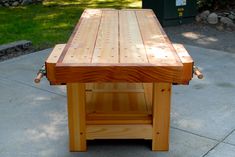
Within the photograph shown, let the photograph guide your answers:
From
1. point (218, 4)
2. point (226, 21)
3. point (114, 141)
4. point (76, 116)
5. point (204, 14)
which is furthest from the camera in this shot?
point (218, 4)

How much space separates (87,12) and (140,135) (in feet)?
6.89

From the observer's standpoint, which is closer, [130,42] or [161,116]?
[161,116]

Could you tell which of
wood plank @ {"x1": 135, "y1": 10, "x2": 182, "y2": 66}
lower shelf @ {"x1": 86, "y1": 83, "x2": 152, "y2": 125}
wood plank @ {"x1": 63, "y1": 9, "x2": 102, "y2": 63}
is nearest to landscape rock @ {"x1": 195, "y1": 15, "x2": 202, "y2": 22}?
wood plank @ {"x1": 135, "y1": 10, "x2": 182, "y2": 66}

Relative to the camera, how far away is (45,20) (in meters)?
9.04

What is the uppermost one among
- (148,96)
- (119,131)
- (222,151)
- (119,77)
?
(119,77)

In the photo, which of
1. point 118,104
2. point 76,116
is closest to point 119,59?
point 76,116

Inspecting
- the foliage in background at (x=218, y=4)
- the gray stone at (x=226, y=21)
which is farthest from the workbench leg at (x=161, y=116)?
the foliage in background at (x=218, y=4)

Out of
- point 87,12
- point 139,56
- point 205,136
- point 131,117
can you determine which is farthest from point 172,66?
point 87,12

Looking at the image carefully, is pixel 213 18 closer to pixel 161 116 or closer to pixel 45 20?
pixel 45 20

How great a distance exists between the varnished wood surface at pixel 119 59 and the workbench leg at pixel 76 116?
290 mm

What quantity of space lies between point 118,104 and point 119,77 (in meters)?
0.92

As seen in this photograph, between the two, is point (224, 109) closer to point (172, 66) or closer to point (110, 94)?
point (110, 94)

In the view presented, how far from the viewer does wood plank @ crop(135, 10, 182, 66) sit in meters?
2.71

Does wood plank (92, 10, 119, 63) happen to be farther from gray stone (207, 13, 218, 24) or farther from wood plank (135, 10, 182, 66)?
gray stone (207, 13, 218, 24)
